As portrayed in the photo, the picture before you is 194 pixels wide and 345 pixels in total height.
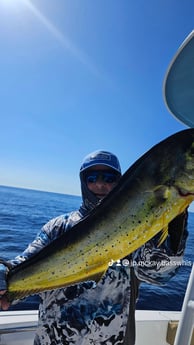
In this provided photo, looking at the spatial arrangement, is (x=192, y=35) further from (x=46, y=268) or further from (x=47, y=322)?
(x=47, y=322)

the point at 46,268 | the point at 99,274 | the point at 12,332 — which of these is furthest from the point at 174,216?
the point at 12,332

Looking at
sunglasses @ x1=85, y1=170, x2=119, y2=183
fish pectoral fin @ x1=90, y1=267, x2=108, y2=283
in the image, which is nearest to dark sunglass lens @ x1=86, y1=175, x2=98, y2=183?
sunglasses @ x1=85, y1=170, x2=119, y2=183

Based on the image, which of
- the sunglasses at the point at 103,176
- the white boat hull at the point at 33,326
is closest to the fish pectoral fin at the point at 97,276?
the sunglasses at the point at 103,176

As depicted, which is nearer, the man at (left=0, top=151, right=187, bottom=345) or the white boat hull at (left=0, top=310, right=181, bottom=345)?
the man at (left=0, top=151, right=187, bottom=345)

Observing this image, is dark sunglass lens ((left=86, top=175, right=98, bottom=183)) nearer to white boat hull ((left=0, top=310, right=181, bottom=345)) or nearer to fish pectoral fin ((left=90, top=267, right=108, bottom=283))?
fish pectoral fin ((left=90, top=267, right=108, bottom=283))

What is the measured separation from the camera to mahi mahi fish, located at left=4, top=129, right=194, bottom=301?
4.08 feet

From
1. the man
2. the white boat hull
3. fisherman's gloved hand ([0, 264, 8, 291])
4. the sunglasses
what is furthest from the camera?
the white boat hull

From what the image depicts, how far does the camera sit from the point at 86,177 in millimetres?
2178

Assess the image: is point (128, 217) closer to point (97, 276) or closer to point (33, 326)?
point (97, 276)

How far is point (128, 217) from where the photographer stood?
1348 mm

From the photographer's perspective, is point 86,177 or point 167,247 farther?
point 86,177

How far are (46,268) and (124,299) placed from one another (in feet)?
2.25

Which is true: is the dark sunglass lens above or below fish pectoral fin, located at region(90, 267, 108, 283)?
above

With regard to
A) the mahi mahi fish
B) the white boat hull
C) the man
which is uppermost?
the mahi mahi fish
